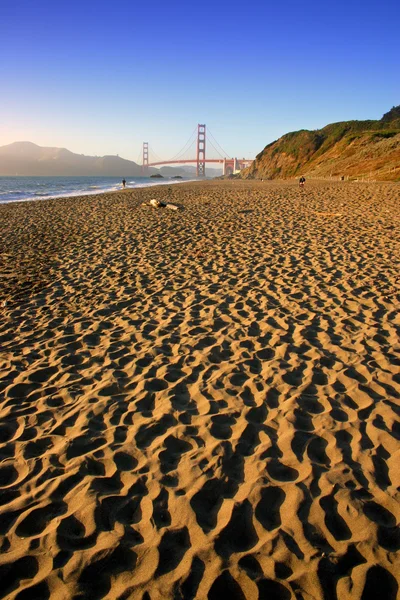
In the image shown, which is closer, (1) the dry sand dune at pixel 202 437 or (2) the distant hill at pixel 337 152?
(1) the dry sand dune at pixel 202 437

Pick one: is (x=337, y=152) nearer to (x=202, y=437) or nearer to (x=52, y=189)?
(x=52, y=189)

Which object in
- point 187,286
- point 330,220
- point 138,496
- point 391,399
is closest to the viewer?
point 138,496

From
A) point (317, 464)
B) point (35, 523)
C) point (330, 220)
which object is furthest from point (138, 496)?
point (330, 220)

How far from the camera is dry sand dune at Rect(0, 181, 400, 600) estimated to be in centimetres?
219

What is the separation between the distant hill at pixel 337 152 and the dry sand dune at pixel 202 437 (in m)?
28.4

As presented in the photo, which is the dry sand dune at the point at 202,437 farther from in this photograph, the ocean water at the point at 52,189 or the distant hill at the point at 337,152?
the distant hill at the point at 337,152

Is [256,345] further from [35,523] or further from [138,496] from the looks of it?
[35,523]

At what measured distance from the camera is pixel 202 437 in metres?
3.24

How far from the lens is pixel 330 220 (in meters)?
13.2

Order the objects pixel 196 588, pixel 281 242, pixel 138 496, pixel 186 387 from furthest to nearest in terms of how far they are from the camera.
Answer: pixel 281 242 → pixel 186 387 → pixel 138 496 → pixel 196 588

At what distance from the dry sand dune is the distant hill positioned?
28359mm

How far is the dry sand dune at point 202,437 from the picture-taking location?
219cm

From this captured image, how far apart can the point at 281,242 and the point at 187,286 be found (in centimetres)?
410

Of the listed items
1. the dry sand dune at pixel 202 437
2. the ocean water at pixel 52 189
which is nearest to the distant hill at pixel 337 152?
the ocean water at pixel 52 189
